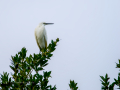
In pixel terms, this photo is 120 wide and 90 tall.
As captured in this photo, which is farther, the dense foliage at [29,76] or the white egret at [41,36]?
the white egret at [41,36]

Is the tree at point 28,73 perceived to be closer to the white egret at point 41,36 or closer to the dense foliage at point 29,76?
the dense foliage at point 29,76

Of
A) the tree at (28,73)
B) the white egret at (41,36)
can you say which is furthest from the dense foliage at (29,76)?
the white egret at (41,36)

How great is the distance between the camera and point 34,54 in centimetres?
529

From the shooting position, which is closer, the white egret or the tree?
the tree

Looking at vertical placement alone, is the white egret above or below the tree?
above

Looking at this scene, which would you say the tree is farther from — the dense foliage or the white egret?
the white egret

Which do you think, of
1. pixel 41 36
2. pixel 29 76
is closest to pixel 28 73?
pixel 29 76

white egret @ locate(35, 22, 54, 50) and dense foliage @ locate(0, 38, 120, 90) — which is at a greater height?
white egret @ locate(35, 22, 54, 50)

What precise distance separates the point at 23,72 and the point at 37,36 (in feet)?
17.2

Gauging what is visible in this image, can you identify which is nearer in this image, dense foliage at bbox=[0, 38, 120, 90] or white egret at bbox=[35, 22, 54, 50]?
dense foliage at bbox=[0, 38, 120, 90]

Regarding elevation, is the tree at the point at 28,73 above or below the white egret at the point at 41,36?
below

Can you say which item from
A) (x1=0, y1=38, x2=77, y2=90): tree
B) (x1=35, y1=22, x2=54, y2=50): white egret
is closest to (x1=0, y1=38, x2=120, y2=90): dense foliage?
(x1=0, y1=38, x2=77, y2=90): tree

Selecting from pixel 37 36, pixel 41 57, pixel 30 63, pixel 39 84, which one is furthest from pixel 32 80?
pixel 37 36

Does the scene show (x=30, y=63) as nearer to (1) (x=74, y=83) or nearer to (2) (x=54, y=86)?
(2) (x=54, y=86)
